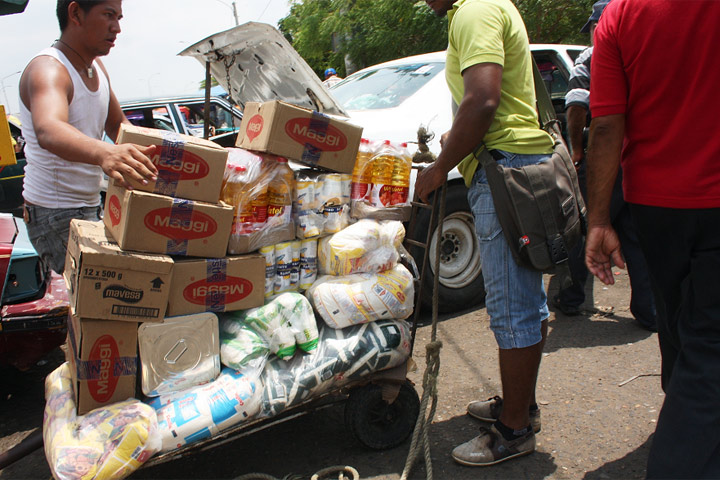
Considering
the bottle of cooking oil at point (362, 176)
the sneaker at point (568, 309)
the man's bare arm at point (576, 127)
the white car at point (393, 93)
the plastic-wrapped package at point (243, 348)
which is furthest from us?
the sneaker at point (568, 309)

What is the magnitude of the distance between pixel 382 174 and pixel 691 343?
1.44m

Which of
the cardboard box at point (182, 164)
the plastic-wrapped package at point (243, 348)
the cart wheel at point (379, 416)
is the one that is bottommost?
the cart wheel at point (379, 416)

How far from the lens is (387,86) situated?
4512 millimetres

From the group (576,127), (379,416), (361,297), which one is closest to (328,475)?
(379,416)

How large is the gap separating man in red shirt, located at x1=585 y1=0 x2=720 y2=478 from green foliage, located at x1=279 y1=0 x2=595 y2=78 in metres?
7.56

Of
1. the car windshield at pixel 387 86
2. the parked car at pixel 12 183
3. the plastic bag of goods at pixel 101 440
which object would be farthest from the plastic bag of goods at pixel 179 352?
the parked car at pixel 12 183

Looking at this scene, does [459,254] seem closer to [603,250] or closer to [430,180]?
[430,180]

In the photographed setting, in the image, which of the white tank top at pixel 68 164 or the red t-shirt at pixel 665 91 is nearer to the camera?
the red t-shirt at pixel 665 91

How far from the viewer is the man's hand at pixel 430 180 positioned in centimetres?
227

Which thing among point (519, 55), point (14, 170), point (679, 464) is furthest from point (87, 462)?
point (14, 170)

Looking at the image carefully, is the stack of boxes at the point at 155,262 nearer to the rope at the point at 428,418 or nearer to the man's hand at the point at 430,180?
the man's hand at the point at 430,180

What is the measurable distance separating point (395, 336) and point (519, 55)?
4.15ft

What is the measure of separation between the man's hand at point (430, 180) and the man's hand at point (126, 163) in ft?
3.52

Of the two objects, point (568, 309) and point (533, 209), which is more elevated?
point (533, 209)
